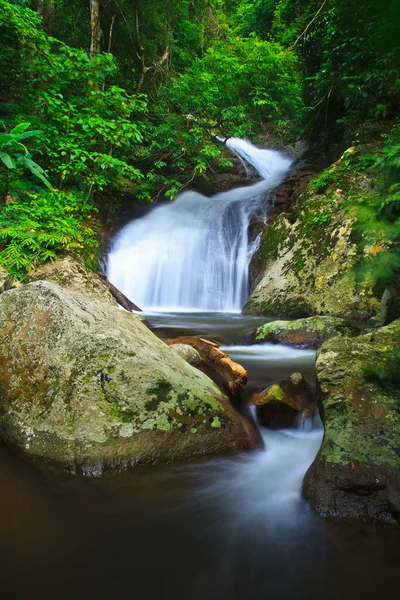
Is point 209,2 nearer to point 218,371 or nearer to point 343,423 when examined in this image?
point 218,371

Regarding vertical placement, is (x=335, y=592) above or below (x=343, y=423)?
below

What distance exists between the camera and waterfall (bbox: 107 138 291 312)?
11.1m

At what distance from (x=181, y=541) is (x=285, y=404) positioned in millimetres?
1727

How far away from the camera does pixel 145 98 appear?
9.80 meters

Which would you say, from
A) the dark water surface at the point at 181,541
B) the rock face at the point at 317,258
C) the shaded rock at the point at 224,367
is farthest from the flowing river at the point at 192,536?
the rock face at the point at 317,258

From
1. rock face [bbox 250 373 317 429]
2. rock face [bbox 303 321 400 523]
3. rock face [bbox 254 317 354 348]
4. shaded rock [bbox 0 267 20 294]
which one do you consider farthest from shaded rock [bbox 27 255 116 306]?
rock face [bbox 303 321 400 523]

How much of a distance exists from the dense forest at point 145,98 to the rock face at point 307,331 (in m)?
2.51

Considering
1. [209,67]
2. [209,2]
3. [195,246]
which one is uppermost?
[209,2]

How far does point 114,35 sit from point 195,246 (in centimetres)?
836

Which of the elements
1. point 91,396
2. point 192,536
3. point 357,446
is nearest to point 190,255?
point 91,396

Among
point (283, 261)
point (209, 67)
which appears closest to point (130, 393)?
point (283, 261)

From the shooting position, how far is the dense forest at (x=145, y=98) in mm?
6754

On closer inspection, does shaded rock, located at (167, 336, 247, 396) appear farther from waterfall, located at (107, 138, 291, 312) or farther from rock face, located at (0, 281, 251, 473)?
waterfall, located at (107, 138, 291, 312)

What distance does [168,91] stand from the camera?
11773mm
